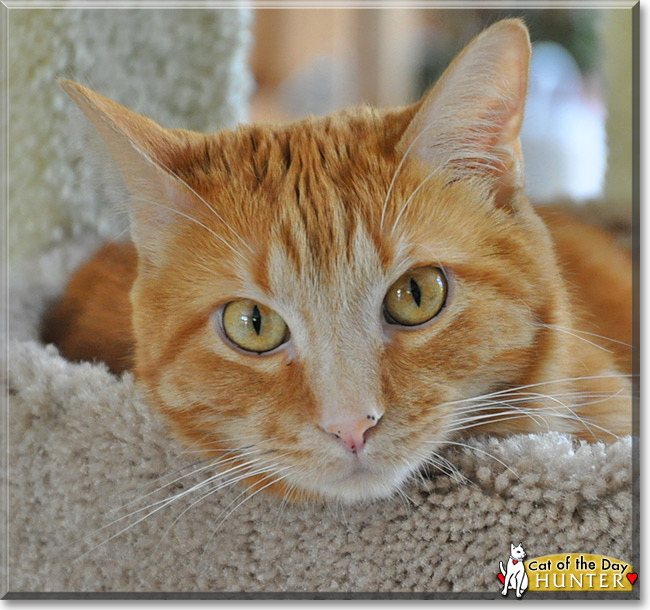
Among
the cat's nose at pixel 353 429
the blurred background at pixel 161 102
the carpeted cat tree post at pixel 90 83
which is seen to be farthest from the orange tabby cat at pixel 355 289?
the carpeted cat tree post at pixel 90 83

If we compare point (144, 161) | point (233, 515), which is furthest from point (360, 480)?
point (144, 161)

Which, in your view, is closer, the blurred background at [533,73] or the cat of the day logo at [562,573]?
the cat of the day logo at [562,573]

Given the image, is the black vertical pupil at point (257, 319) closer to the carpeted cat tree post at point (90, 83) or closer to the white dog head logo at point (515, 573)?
the white dog head logo at point (515, 573)

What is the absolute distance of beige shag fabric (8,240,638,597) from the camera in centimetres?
81

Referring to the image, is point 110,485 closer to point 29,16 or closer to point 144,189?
point 144,189

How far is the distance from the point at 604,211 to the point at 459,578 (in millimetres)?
1208

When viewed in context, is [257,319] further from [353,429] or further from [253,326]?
[353,429]

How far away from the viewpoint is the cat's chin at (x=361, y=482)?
2.67ft

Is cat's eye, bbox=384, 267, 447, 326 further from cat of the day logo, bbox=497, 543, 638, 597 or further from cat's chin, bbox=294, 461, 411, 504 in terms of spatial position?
cat of the day logo, bbox=497, 543, 638, 597

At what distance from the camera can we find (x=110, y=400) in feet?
3.19

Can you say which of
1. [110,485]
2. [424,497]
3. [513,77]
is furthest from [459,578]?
[513,77]

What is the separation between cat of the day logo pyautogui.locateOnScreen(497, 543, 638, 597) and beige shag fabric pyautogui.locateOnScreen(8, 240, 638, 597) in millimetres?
12

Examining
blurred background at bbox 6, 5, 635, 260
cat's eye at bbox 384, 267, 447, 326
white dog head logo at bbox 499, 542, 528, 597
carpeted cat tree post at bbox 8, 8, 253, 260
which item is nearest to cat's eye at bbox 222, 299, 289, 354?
cat's eye at bbox 384, 267, 447, 326

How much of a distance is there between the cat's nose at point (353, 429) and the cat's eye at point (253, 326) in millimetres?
148
